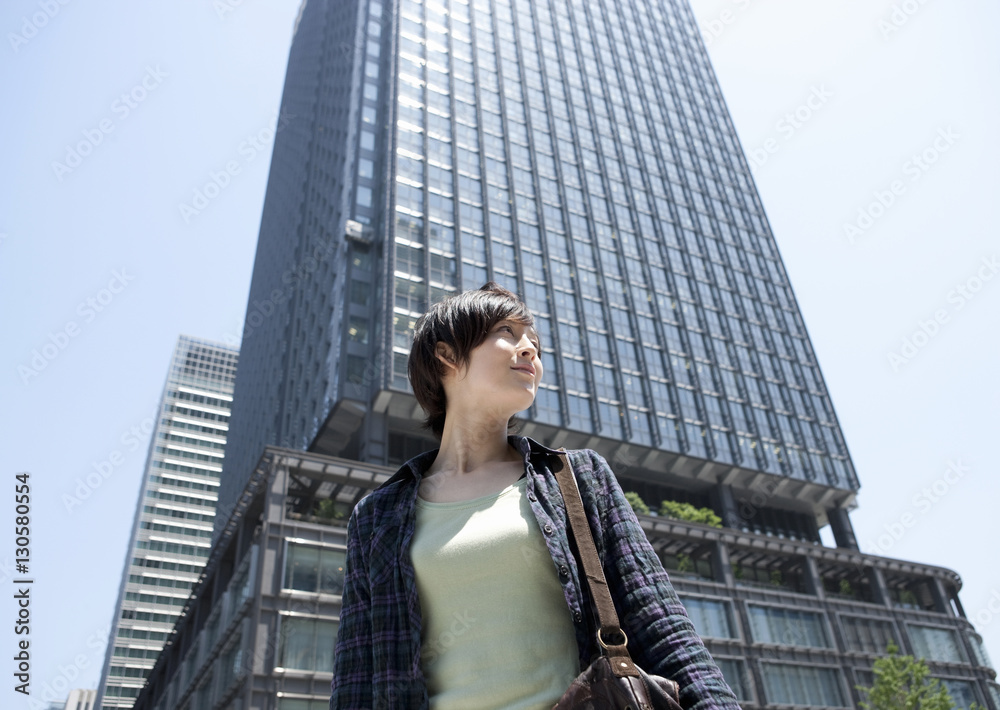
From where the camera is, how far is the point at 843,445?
56.9 m

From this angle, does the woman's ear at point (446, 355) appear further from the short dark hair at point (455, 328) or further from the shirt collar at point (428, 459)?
the shirt collar at point (428, 459)

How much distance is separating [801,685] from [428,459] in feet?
135

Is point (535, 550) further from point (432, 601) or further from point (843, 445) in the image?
point (843, 445)

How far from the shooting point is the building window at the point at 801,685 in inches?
1481

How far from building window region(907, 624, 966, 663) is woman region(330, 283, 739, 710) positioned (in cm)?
4839

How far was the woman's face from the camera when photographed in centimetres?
326

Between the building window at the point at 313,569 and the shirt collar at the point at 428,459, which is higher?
the building window at the point at 313,569

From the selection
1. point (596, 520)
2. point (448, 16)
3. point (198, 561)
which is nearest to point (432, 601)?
point (596, 520)

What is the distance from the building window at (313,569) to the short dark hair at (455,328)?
28.4 meters

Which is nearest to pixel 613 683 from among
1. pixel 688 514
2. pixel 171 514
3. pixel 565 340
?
pixel 688 514

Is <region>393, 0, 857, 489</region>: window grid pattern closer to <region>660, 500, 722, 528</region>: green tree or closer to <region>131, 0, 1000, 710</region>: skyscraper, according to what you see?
<region>131, 0, 1000, 710</region>: skyscraper

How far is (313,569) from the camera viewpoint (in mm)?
30938

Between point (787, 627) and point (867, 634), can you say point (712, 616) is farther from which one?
point (867, 634)

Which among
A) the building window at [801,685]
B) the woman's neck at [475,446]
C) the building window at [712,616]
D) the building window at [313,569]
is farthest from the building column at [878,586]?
the woman's neck at [475,446]
